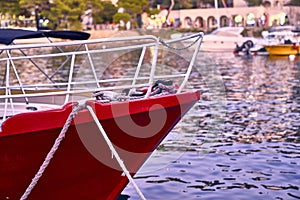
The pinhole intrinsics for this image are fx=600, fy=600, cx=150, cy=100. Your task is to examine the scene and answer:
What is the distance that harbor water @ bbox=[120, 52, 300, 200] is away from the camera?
11.1m

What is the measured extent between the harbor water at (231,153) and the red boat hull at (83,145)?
2.35 meters

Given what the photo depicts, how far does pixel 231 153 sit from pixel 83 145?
6.62 m

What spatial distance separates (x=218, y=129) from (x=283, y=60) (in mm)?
29833

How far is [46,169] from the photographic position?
801cm

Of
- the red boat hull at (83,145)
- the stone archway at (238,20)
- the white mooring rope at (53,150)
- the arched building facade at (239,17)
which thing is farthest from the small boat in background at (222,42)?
the white mooring rope at (53,150)

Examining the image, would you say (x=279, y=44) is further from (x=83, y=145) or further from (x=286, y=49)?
(x=83, y=145)

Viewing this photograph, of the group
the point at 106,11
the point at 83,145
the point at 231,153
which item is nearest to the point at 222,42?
the point at 106,11

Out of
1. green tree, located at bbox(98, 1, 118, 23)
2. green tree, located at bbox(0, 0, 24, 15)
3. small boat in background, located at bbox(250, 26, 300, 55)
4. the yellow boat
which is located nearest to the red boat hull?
the yellow boat

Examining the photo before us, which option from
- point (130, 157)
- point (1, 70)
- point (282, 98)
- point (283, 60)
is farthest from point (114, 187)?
point (283, 60)

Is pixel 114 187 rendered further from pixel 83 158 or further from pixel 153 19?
pixel 153 19

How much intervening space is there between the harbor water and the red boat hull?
92.6 inches

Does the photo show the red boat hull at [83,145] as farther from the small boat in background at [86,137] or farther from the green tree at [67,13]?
Answer: the green tree at [67,13]

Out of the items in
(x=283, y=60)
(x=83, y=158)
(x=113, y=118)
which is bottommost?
(x=283, y=60)

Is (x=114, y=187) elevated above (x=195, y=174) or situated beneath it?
elevated above
